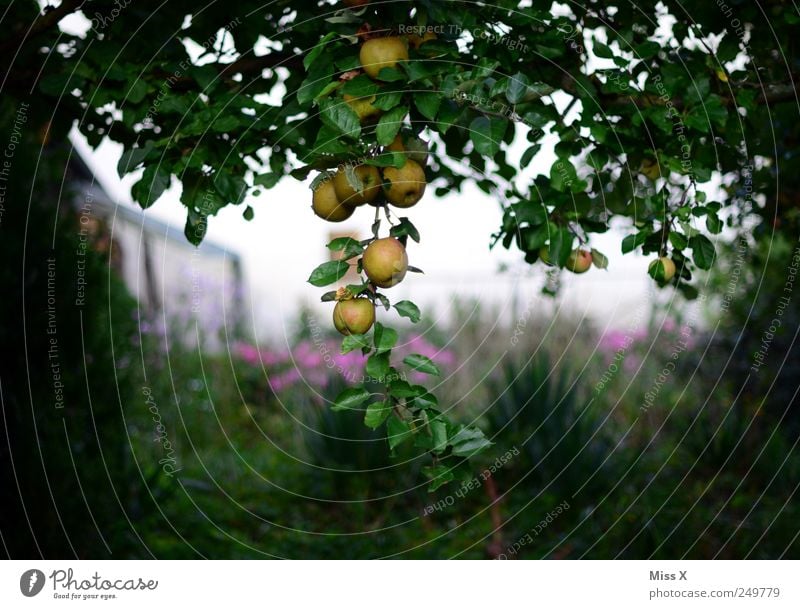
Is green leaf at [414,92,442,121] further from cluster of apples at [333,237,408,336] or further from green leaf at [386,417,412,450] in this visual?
green leaf at [386,417,412,450]

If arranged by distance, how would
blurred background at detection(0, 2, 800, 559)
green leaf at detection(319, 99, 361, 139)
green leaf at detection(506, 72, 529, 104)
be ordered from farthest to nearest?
blurred background at detection(0, 2, 800, 559), green leaf at detection(506, 72, 529, 104), green leaf at detection(319, 99, 361, 139)

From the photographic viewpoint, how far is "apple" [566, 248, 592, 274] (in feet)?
4.85

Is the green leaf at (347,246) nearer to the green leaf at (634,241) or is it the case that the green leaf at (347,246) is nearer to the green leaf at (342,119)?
the green leaf at (342,119)

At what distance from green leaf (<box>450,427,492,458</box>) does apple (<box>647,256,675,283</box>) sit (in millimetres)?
471

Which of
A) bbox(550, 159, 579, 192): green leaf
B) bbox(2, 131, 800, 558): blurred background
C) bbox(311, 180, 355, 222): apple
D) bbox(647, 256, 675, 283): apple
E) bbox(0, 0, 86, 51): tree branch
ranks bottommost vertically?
bbox(2, 131, 800, 558): blurred background

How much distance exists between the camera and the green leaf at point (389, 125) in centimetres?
104

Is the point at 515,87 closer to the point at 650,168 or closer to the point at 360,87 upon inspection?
the point at 360,87

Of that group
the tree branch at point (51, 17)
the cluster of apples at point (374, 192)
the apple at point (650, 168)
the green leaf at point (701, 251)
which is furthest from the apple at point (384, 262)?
the tree branch at point (51, 17)

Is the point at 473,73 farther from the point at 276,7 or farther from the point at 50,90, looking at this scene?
the point at 50,90

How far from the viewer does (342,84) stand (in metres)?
1.10

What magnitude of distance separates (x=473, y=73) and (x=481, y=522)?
287cm

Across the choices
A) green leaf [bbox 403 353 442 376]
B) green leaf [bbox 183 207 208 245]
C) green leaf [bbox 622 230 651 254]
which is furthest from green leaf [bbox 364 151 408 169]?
green leaf [bbox 622 230 651 254]

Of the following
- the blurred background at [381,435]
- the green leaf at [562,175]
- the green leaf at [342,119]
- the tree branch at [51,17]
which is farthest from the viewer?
the blurred background at [381,435]

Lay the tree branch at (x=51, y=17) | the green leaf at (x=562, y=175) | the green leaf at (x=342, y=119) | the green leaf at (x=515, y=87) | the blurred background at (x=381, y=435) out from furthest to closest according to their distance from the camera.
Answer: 1. the blurred background at (x=381, y=435)
2. the tree branch at (x=51, y=17)
3. the green leaf at (x=562, y=175)
4. the green leaf at (x=515, y=87)
5. the green leaf at (x=342, y=119)
